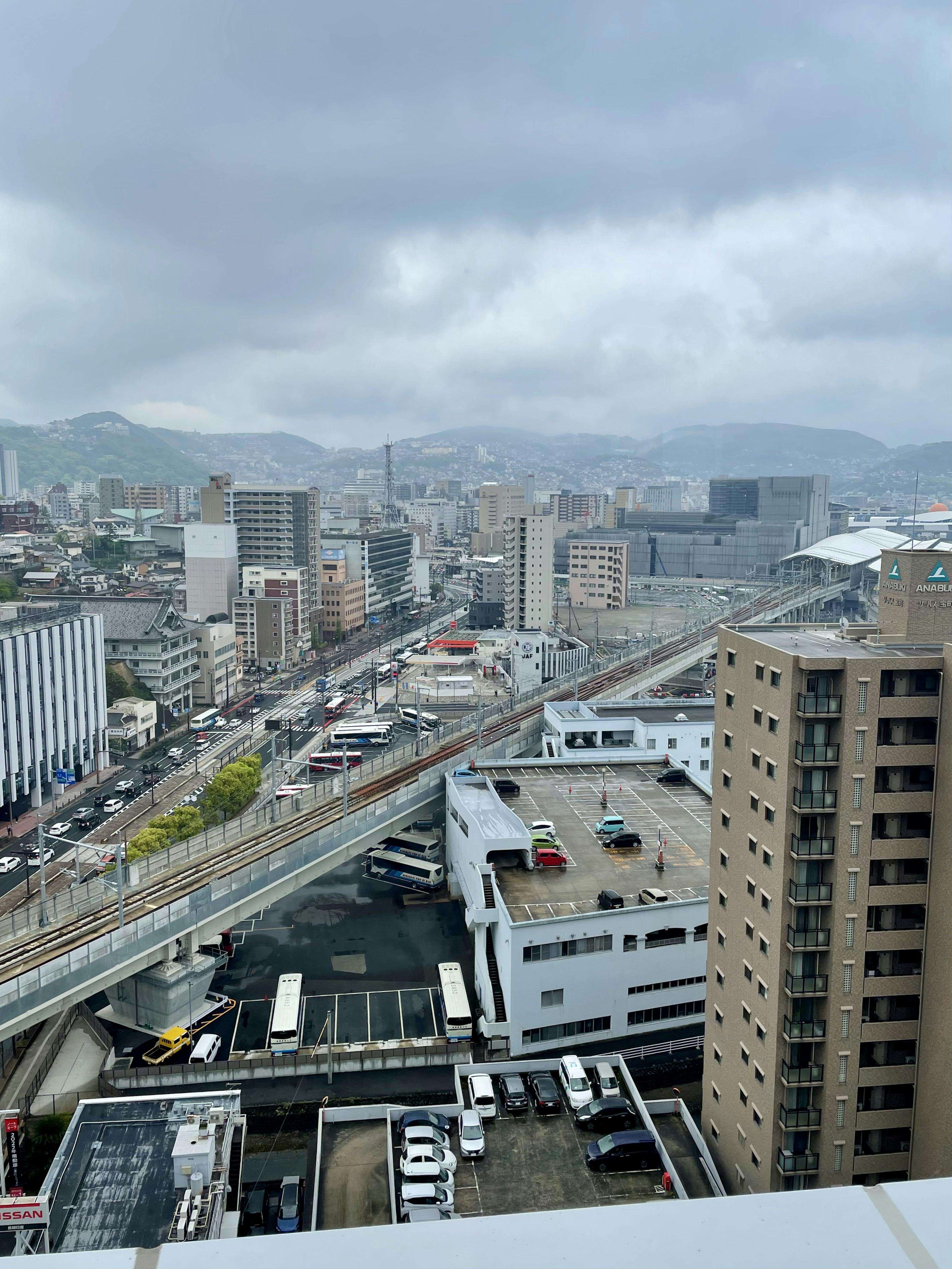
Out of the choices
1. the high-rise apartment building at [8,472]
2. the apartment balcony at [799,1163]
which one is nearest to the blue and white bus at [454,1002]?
the apartment balcony at [799,1163]

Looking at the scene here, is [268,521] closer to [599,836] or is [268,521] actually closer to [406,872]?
[406,872]

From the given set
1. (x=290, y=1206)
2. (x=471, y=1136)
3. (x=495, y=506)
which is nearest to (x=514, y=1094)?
(x=471, y=1136)

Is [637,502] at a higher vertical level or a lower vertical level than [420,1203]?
higher

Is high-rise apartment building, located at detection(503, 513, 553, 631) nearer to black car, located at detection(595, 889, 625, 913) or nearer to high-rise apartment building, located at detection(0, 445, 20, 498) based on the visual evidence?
black car, located at detection(595, 889, 625, 913)

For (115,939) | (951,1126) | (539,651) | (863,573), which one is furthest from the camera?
(863,573)

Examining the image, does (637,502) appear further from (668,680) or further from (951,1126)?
(951,1126)

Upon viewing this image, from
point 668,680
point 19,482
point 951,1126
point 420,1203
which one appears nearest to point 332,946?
point 420,1203
